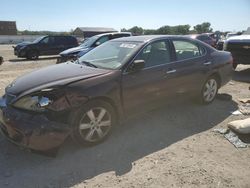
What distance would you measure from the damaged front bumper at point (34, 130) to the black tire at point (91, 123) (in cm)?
19

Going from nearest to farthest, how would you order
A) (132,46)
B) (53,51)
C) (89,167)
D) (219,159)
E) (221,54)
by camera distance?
(89,167), (219,159), (132,46), (221,54), (53,51)

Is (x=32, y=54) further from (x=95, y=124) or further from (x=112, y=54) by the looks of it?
(x=95, y=124)

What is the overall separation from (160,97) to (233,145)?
1.45 m

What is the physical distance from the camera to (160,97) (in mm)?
4938

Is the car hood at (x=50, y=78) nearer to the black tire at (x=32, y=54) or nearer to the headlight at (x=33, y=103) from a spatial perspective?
the headlight at (x=33, y=103)

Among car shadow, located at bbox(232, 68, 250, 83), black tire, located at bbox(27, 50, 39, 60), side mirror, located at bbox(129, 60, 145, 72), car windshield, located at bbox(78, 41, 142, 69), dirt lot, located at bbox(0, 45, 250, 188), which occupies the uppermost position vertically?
car windshield, located at bbox(78, 41, 142, 69)

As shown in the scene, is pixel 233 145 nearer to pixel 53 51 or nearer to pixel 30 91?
pixel 30 91

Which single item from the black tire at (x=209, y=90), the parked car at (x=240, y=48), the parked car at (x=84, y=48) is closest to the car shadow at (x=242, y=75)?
the parked car at (x=240, y=48)

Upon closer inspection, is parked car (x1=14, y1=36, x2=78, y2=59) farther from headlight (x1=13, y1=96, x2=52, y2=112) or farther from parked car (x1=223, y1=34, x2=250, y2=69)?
headlight (x1=13, y1=96, x2=52, y2=112)

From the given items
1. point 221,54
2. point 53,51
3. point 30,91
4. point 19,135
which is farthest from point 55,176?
point 53,51

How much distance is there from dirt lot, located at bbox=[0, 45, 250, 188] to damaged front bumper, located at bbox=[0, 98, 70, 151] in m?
0.32

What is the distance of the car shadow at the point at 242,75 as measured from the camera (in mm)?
9438

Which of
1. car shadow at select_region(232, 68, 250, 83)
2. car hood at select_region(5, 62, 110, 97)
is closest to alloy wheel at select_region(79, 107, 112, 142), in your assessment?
car hood at select_region(5, 62, 110, 97)

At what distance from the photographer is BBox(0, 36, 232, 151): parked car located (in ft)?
11.8
